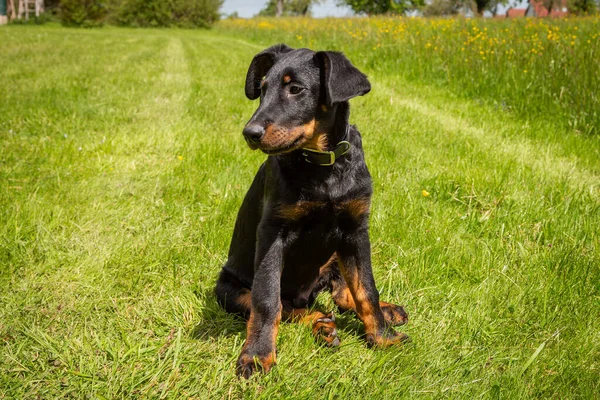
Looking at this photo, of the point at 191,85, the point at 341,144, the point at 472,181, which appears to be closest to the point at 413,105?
the point at 472,181

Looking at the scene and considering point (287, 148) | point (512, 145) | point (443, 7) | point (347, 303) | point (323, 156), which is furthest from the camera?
point (443, 7)

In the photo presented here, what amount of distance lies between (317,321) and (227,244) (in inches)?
39.1

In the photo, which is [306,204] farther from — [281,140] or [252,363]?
[252,363]

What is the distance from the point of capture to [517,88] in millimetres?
6453

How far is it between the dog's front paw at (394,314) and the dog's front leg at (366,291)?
12cm

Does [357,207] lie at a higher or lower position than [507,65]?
lower

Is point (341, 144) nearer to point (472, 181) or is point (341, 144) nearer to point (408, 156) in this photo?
point (472, 181)

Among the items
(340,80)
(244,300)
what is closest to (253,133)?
(340,80)

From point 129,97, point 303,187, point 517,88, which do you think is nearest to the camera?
point 303,187

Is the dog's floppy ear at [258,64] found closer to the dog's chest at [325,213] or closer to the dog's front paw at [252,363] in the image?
the dog's chest at [325,213]

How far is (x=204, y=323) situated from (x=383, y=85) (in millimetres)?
6272

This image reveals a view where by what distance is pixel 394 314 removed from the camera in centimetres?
248

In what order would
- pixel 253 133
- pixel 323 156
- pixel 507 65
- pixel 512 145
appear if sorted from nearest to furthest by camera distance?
pixel 253 133 < pixel 323 156 < pixel 512 145 < pixel 507 65

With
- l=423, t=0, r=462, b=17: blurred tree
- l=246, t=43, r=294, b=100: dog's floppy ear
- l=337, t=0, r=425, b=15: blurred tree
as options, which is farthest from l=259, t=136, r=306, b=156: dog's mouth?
l=423, t=0, r=462, b=17: blurred tree
